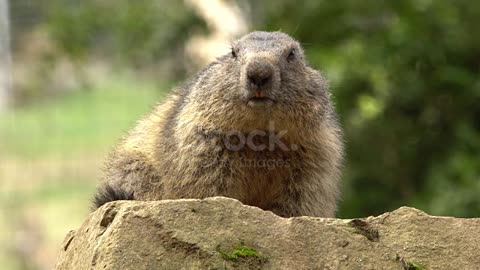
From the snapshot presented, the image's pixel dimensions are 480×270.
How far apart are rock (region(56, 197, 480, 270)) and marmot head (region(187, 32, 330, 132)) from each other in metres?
1.10

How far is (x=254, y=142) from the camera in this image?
6.55 m

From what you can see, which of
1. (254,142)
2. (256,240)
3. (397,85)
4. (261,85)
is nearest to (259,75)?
(261,85)

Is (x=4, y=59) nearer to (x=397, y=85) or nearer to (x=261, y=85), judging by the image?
(x=397, y=85)

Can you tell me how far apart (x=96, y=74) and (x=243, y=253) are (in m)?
10.6

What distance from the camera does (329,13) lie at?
12.4 m

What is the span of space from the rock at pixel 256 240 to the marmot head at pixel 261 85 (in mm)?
1096

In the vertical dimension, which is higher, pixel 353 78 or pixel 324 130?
pixel 353 78

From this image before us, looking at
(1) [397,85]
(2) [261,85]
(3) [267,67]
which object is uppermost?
(1) [397,85]

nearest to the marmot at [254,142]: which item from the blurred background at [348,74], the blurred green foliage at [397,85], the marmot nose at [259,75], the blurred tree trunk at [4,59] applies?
the marmot nose at [259,75]

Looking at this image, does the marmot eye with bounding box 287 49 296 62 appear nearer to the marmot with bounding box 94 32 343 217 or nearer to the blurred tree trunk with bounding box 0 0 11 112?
the marmot with bounding box 94 32 343 217

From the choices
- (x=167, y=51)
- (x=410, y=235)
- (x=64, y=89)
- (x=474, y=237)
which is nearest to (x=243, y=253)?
(x=410, y=235)

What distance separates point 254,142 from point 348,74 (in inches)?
212

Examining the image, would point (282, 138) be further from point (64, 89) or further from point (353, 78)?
point (64, 89)

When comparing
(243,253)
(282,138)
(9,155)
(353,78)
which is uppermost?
(353,78)
